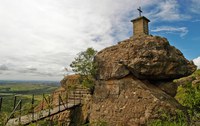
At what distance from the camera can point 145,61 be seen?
17.3 meters

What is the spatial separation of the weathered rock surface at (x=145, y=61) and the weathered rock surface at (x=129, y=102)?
849 mm

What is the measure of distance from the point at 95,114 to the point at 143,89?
17.0 ft

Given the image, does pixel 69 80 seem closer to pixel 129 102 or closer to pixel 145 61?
pixel 129 102

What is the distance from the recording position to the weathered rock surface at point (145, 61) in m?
17.4

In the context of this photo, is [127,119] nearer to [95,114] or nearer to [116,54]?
[95,114]

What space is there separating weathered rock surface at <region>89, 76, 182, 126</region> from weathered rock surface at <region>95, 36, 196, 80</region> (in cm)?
85

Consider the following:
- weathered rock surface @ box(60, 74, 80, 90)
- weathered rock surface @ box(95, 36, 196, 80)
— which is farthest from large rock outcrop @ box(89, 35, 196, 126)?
weathered rock surface @ box(60, 74, 80, 90)

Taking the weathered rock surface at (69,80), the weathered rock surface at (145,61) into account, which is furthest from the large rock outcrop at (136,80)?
the weathered rock surface at (69,80)

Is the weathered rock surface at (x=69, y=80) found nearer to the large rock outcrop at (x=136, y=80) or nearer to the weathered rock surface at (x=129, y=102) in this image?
the large rock outcrop at (x=136, y=80)

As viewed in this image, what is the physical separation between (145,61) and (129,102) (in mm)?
3951

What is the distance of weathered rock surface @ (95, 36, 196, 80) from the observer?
17.4 meters

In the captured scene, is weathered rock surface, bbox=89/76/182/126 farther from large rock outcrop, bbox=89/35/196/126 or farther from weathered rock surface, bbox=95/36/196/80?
weathered rock surface, bbox=95/36/196/80

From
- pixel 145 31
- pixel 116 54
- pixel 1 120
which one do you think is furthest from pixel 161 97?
pixel 1 120

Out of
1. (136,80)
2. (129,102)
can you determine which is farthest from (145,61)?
(129,102)
